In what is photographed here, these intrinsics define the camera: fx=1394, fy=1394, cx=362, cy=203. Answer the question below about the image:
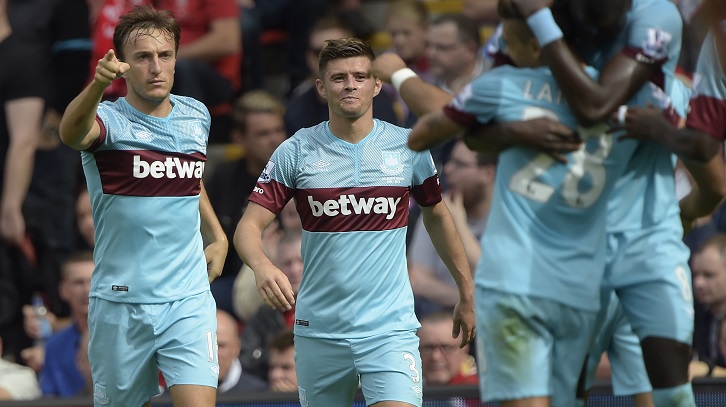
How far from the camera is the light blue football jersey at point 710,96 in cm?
586

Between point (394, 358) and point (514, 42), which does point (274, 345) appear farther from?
point (514, 42)

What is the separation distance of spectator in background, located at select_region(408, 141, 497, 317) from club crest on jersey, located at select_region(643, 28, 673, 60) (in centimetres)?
447

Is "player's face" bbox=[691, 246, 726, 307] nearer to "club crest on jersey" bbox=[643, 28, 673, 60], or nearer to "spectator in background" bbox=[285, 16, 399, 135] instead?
"spectator in background" bbox=[285, 16, 399, 135]

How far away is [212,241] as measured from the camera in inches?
303

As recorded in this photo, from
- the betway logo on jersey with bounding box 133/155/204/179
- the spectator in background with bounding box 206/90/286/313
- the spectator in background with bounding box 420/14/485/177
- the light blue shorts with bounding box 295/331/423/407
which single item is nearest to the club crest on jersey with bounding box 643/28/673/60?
the light blue shorts with bounding box 295/331/423/407

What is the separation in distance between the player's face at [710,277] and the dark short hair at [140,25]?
154 inches

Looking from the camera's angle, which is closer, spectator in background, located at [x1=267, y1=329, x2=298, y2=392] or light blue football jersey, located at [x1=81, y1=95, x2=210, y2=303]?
light blue football jersey, located at [x1=81, y1=95, x2=210, y2=303]

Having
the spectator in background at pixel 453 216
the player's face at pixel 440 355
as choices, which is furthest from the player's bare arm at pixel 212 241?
the spectator in background at pixel 453 216

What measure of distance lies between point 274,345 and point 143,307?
2.30 m

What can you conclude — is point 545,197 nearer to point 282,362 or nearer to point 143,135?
point 143,135

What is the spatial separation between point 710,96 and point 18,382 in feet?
18.8

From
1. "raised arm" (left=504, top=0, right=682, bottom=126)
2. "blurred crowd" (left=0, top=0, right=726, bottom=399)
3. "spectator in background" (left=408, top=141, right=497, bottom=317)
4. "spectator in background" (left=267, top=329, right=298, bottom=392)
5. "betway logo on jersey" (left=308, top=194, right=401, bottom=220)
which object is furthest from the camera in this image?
"spectator in background" (left=408, top=141, right=497, bottom=317)

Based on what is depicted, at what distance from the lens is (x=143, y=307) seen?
7156 millimetres

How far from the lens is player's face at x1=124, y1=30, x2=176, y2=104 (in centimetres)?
719
